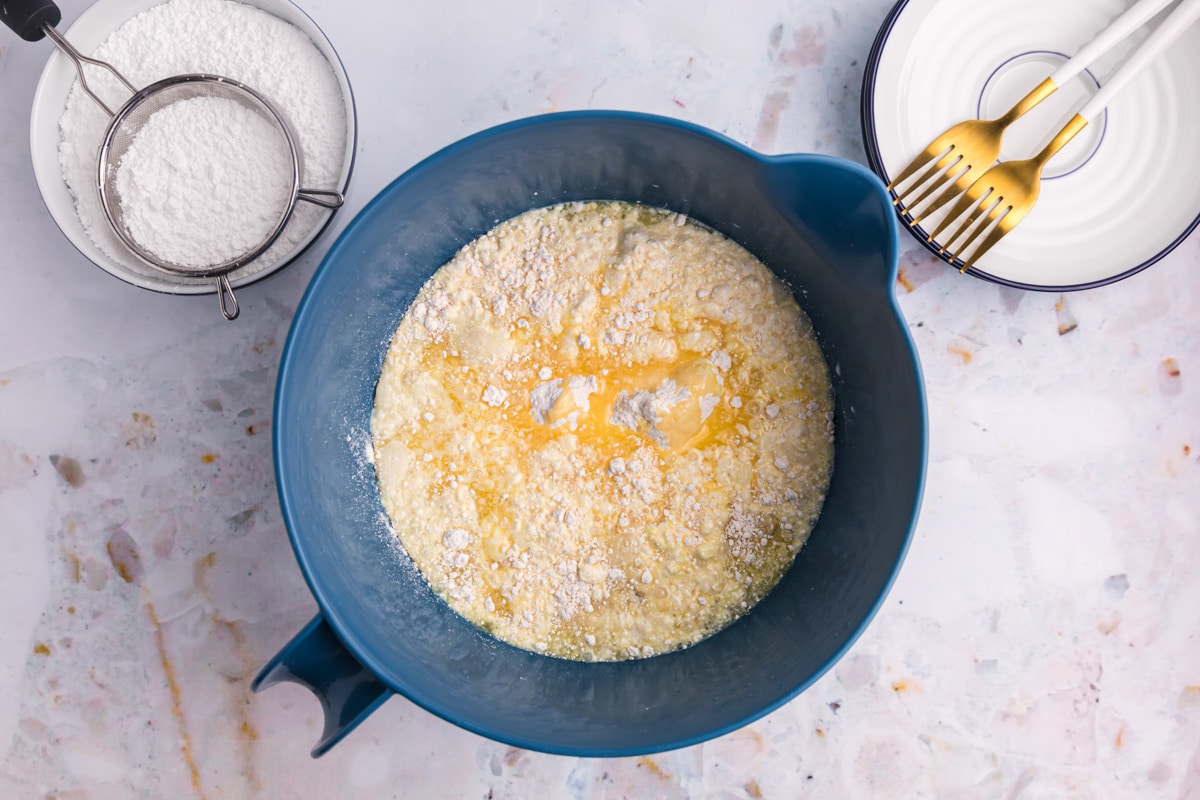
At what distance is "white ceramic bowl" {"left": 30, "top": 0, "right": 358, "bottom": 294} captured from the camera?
96cm

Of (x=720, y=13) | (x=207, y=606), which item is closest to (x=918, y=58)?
(x=720, y=13)

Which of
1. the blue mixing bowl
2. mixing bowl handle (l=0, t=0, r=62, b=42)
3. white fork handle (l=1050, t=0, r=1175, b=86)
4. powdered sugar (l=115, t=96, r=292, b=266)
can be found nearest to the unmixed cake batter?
the blue mixing bowl

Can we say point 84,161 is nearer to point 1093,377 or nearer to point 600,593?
point 600,593

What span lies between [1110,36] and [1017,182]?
7.6 inches

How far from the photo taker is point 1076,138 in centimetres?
101

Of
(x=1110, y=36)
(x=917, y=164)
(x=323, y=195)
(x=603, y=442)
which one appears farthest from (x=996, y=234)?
(x=323, y=195)

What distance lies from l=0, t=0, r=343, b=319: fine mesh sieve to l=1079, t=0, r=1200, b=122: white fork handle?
0.92 meters

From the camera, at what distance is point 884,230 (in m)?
0.78

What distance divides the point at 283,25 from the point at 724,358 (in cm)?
68

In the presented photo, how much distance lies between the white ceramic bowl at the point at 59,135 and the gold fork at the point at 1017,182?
2.46ft

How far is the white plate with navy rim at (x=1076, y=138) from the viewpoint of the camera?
99cm

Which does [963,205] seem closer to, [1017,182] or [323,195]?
[1017,182]

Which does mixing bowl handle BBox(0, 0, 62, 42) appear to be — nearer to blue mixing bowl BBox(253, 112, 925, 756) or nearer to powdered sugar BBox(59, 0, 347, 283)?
powdered sugar BBox(59, 0, 347, 283)

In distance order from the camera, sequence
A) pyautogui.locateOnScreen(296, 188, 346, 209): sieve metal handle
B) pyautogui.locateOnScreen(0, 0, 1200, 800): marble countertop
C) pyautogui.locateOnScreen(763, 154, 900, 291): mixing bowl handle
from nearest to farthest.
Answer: pyautogui.locateOnScreen(763, 154, 900, 291): mixing bowl handle → pyautogui.locateOnScreen(296, 188, 346, 209): sieve metal handle → pyautogui.locateOnScreen(0, 0, 1200, 800): marble countertop
